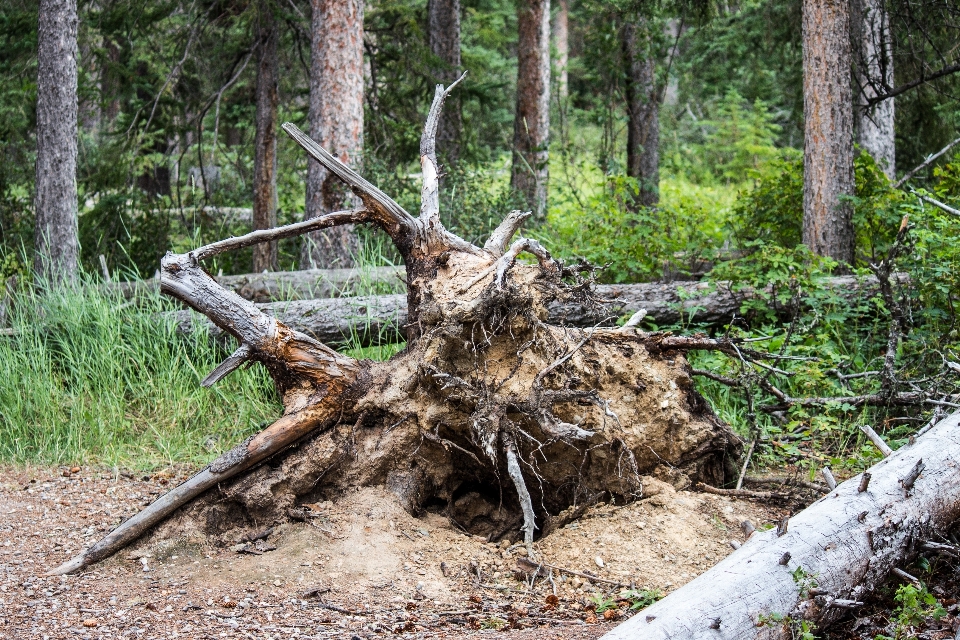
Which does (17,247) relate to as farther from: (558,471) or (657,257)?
(558,471)

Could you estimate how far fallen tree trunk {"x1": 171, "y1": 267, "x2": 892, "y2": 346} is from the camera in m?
6.83

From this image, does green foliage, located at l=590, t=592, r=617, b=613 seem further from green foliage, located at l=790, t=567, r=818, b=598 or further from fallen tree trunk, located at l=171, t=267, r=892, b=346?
fallen tree trunk, located at l=171, t=267, r=892, b=346

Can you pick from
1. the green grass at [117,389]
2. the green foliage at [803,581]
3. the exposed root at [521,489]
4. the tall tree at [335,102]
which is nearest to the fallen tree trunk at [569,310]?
the green grass at [117,389]

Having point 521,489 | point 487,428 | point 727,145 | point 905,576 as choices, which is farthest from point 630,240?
point 727,145

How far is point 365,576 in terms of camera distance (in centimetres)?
410

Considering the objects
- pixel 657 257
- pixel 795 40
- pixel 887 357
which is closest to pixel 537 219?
pixel 657 257

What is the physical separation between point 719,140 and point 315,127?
11580mm

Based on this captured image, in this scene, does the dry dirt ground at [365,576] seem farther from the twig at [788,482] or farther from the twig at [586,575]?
the twig at [788,482]

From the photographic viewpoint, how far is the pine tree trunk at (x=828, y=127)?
24.9ft

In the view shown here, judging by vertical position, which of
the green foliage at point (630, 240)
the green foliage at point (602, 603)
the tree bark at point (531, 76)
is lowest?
the green foliage at point (602, 603)

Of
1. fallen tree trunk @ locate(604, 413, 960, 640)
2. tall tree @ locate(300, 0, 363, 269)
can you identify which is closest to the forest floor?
fallen tree trunk @ locate(604, 413, 960, 640)

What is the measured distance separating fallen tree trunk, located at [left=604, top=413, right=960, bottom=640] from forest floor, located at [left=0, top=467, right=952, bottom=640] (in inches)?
11.0

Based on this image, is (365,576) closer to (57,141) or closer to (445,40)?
(57,141)

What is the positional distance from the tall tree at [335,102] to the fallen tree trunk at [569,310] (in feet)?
5.16
